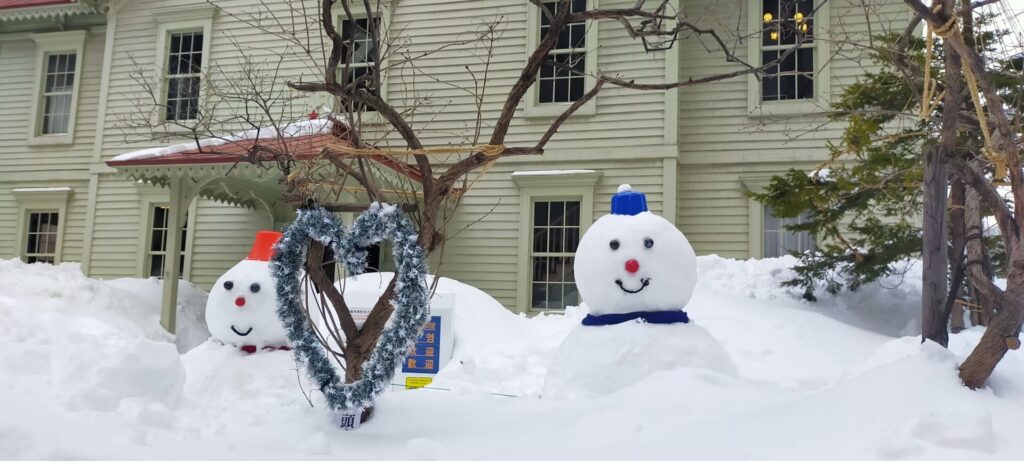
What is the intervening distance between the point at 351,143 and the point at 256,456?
7.53ft

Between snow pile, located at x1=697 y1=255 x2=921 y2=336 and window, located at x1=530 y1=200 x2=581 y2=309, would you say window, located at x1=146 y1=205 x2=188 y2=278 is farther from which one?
snow pile, located at x1=697 y1=255 x2=921 y2=336

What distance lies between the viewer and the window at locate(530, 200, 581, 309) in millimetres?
11406

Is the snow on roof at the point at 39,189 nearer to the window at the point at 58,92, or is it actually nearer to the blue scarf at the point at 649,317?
the window at the point at 58,92

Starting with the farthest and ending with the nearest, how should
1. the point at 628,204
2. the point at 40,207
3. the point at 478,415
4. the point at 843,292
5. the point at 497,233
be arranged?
1. the point at 40,207
2. the point at 497,233
3. the point at 843,292
4. the point at 628,204
5. the point at 478,415

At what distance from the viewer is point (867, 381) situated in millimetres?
3654

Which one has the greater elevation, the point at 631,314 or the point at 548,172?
the point at 548,172

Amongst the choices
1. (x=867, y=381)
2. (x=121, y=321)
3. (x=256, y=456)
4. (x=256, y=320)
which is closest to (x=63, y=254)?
(x=121, y=321)

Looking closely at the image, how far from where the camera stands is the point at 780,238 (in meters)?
11.2

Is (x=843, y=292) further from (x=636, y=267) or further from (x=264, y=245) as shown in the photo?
(x=264, y=245)

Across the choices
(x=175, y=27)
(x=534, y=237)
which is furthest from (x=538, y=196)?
(x=175, y=27)

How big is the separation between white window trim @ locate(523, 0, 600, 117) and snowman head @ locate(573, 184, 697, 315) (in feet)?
20.1

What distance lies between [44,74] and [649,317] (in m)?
15.3

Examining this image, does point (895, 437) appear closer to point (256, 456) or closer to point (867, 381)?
point (867, 381)

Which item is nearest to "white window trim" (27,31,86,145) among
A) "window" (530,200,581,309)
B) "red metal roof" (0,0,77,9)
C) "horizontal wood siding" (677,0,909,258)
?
"red metal roof" (0,0,77,9)
